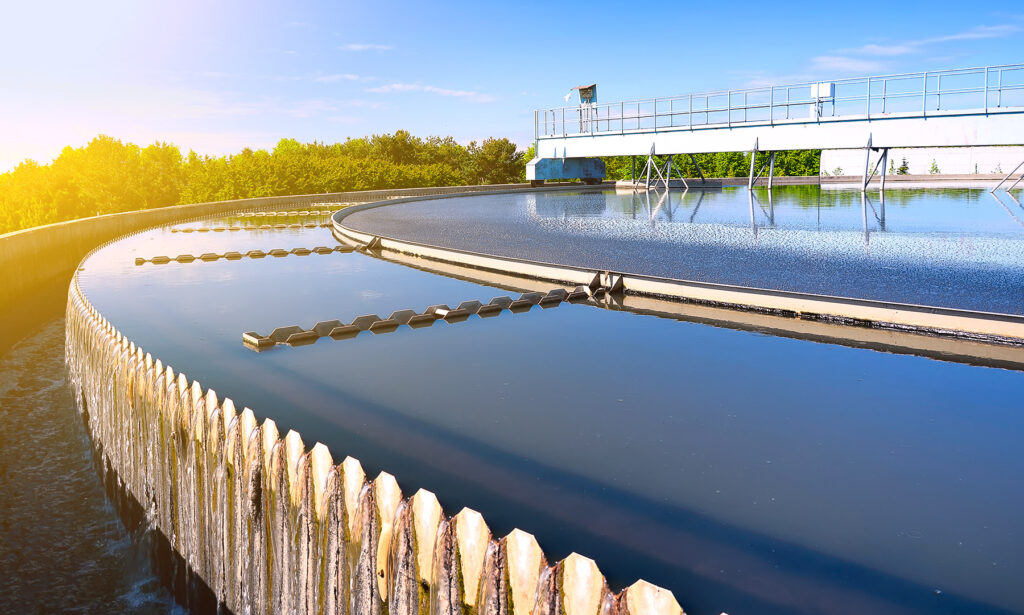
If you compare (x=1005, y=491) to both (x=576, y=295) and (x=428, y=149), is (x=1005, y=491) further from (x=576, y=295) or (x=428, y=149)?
(x=428, y=149)

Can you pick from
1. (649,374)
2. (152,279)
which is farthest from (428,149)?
(649,374)

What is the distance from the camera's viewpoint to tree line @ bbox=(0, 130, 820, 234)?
61.3m

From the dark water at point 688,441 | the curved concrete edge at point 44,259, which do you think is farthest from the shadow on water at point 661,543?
the curved concrete edge at point 44,259

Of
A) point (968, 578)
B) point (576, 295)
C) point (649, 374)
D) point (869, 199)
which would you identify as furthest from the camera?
point (869, 199)

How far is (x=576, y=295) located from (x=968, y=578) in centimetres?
937

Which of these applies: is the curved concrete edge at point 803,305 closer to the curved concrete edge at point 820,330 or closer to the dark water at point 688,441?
the curved concrete edge at point 820,330

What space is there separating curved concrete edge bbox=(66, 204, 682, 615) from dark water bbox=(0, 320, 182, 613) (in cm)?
39

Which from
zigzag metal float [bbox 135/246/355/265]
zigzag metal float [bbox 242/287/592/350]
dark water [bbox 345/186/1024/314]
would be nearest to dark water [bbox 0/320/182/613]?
zigzag metal float [bbox 242/287/592/350]

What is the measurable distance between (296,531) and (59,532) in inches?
157

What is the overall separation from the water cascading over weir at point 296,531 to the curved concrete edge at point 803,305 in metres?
7.97

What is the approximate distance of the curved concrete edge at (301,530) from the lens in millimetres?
3279

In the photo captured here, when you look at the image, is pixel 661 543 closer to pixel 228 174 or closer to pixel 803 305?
pixel 803 305

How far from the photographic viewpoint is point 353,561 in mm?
4258

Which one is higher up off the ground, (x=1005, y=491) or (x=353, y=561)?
(x=353, y=561)
